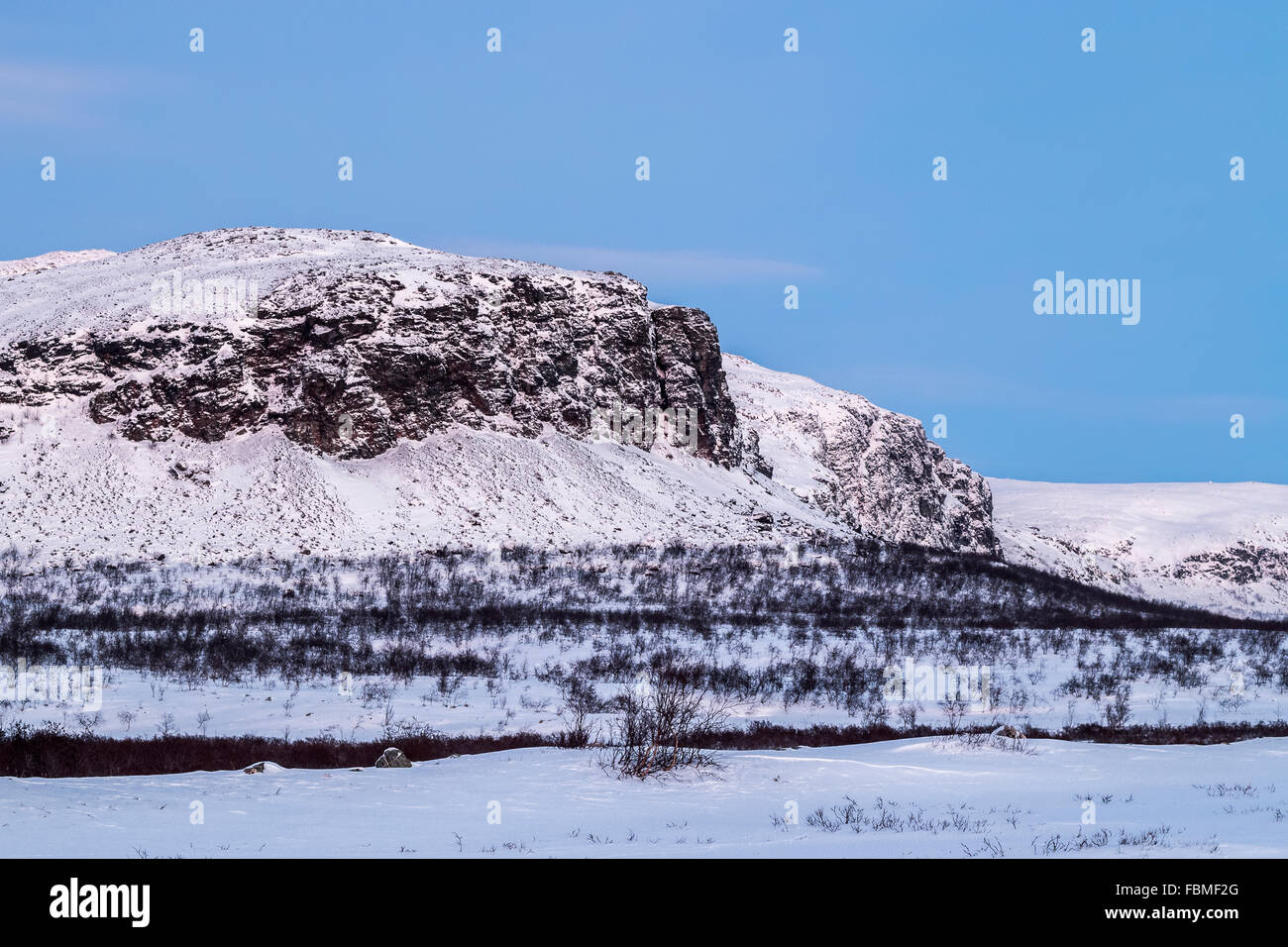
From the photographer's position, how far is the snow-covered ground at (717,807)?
425 inches

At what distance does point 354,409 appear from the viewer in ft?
188

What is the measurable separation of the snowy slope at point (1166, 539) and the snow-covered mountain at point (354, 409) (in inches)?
1577

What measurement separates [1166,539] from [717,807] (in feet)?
360

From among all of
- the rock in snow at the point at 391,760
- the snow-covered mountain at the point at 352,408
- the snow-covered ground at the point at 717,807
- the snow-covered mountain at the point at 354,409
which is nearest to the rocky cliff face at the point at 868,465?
the snow-covered mountain at the point at 352,408

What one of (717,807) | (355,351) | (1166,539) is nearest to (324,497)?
(355,351)

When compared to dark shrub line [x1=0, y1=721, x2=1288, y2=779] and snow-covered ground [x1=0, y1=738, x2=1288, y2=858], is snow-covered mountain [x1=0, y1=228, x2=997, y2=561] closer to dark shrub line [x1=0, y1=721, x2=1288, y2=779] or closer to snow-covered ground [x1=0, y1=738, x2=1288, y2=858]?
dark shrub line [x1=0, y1=721, x2=1288, y2=779]

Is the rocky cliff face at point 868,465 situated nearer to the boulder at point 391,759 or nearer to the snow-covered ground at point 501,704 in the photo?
the snow-covered ground at point 501,704

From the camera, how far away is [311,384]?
57.5 m

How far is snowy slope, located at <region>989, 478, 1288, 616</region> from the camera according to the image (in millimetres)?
100438

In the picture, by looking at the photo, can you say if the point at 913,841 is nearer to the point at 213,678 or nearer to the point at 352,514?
the point at 213,678

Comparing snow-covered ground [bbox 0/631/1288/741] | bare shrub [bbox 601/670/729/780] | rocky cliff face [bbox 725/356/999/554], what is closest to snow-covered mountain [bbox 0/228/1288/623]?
rocky cliff face [bbox 725/356/999/554]
